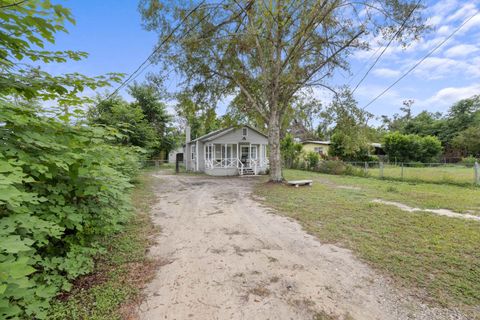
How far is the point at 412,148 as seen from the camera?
72.1 ft

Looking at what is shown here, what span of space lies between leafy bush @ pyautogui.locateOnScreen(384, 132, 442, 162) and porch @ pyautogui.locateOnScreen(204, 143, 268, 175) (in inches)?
555

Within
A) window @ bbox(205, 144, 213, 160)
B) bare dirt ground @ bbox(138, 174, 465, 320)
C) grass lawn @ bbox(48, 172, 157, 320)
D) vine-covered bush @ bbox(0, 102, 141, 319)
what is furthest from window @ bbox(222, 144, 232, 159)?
vine-covered bush @ bbox(0, 102, 141, 319)

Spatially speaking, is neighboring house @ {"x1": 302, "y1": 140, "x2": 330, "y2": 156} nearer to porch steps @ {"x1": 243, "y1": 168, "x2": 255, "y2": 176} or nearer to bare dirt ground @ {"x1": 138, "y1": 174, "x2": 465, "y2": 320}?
porch steps @ {"x1": 243, "y1": 168, "x2": 255, "y2": 176}

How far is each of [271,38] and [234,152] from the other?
931 cm

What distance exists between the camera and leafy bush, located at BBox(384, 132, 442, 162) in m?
21.9

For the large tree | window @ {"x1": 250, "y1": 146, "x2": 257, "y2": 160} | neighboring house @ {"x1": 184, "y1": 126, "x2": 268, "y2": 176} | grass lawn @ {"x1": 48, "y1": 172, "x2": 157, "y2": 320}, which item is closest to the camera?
grass lawn @ {"x1": 48, "y1": 172, "x2": 157, "y2": 320}

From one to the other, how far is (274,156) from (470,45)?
8.25 meters

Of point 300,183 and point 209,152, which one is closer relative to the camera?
point 300,183

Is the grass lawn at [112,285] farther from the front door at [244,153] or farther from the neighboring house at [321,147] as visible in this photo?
the neighboring house at [321,147]

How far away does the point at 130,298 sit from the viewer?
2346 mm

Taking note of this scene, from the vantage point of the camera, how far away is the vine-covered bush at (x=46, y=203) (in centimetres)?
147

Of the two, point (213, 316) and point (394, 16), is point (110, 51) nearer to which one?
point (213, 316)

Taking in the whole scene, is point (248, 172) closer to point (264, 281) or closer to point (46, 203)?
point (264, 281)

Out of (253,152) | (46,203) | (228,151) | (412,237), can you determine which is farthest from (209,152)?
(46,203)
